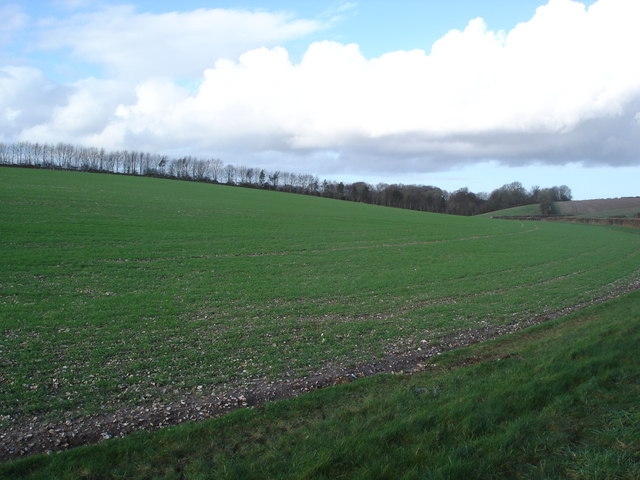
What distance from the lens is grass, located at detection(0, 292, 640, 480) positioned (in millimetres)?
5414

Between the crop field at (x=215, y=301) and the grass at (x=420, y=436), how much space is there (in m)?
2.18

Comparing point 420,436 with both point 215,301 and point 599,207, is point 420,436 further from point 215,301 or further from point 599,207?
point 599,207

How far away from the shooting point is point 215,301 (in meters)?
16.9

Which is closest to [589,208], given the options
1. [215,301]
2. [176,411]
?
[215,301]

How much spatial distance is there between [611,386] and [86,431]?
31.5ft

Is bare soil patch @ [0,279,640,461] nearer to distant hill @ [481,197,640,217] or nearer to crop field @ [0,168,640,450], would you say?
crop field @ [0,168,640,450]

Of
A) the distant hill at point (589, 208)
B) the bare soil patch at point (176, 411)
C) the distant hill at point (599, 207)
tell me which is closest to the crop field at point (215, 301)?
the bare soil patch at point (176, 411)

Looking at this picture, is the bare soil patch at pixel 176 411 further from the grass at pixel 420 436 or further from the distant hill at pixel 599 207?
the distant hill at pixel 599 207

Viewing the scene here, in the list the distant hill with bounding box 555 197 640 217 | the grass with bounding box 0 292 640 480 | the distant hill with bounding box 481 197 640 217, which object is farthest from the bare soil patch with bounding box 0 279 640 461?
the distant hill with bounding box 555 197 640 217

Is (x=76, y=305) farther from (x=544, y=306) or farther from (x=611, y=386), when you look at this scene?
(x=544, y=306)

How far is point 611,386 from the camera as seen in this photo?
751 centimetres

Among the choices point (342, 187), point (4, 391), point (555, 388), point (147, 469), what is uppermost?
point (342, 187)

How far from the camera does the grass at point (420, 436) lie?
541cm

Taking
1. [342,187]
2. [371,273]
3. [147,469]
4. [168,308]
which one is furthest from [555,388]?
[342,187]
